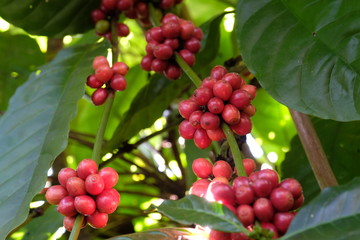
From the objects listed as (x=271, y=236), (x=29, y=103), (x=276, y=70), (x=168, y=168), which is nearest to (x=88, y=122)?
(x=168, y=168)

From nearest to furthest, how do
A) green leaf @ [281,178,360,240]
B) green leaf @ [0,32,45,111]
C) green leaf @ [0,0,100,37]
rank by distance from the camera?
green leaf @ [281,178,360,240], green leaf @ [0,0,100,37], green leaf @ [0,32,45,111]

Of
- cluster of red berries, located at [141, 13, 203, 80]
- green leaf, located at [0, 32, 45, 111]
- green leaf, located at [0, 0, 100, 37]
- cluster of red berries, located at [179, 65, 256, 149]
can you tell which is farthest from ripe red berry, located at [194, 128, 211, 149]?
green leaf, located at [0, 32, 45, 111]

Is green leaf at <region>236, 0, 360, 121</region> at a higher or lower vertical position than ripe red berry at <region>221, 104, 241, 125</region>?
higher

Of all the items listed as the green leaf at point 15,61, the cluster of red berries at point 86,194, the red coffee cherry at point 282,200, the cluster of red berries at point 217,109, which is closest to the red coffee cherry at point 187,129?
the cluster of red berries at point 217,109

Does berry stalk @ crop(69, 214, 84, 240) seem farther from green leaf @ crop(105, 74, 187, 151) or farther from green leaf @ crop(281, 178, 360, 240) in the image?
green leaf @ crop(105, 74, 187, 151)

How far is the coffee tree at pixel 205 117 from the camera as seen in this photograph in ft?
1.96

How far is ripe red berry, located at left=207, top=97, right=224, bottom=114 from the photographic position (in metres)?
→ 0.75

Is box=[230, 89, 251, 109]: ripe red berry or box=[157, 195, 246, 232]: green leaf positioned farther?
box=[230, 89, 251, 109]: ripe red berry

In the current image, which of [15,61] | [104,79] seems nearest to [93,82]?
[104,79]

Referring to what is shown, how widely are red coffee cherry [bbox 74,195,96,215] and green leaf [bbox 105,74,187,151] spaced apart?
437 millimetres

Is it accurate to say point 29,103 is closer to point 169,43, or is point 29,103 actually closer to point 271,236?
point 169,43

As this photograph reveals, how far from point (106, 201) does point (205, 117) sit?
0.19 metres

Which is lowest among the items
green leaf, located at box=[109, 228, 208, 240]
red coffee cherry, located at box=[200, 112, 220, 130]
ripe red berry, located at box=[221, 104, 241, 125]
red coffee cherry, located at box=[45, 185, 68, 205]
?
red coffee cherry, located at box=[45, 185, 68, 205]

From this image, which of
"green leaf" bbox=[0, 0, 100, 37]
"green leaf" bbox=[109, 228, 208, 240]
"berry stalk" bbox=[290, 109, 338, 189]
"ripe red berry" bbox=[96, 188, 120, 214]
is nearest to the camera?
"green leaf" bbox=[109, 228, 208, 240]
